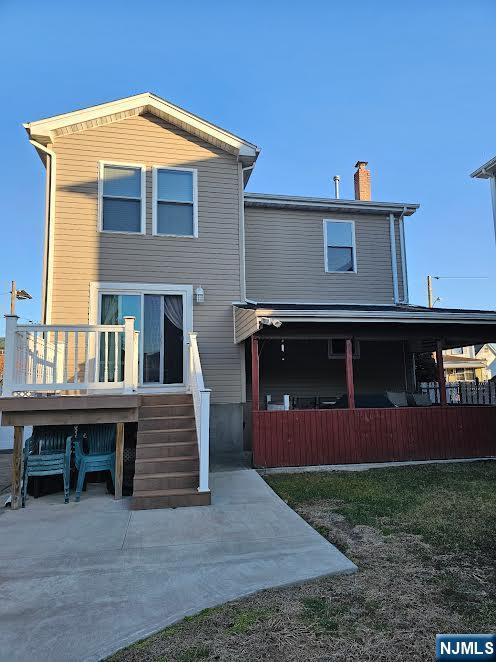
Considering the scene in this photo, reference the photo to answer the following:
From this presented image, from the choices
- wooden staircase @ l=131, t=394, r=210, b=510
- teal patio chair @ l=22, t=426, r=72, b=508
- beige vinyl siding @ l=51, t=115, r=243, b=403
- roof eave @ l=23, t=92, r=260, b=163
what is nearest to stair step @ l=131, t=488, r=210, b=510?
wooden staircase @ l=131, t=394, r=210, b=510

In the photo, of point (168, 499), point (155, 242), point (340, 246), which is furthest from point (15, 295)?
point (168, 499)

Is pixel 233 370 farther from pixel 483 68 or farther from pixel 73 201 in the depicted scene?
pixel 483 68

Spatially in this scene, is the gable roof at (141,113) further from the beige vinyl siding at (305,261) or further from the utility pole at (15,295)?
the utility pole at (15,295)

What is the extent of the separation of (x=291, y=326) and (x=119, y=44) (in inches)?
336

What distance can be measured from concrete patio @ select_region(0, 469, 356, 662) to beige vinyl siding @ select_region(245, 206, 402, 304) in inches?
245

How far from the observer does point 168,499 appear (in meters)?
5.57

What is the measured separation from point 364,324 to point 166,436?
446 centimetres

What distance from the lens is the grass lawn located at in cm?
253

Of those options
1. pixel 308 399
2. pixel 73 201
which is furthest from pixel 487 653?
pixel 73 201

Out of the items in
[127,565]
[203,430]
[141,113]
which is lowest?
[127,565]

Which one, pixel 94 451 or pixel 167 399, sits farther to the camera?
pixel 167 399

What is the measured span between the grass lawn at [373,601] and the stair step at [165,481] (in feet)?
4.87

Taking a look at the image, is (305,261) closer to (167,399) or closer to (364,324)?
(364,324)

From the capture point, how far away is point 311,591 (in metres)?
3.27
